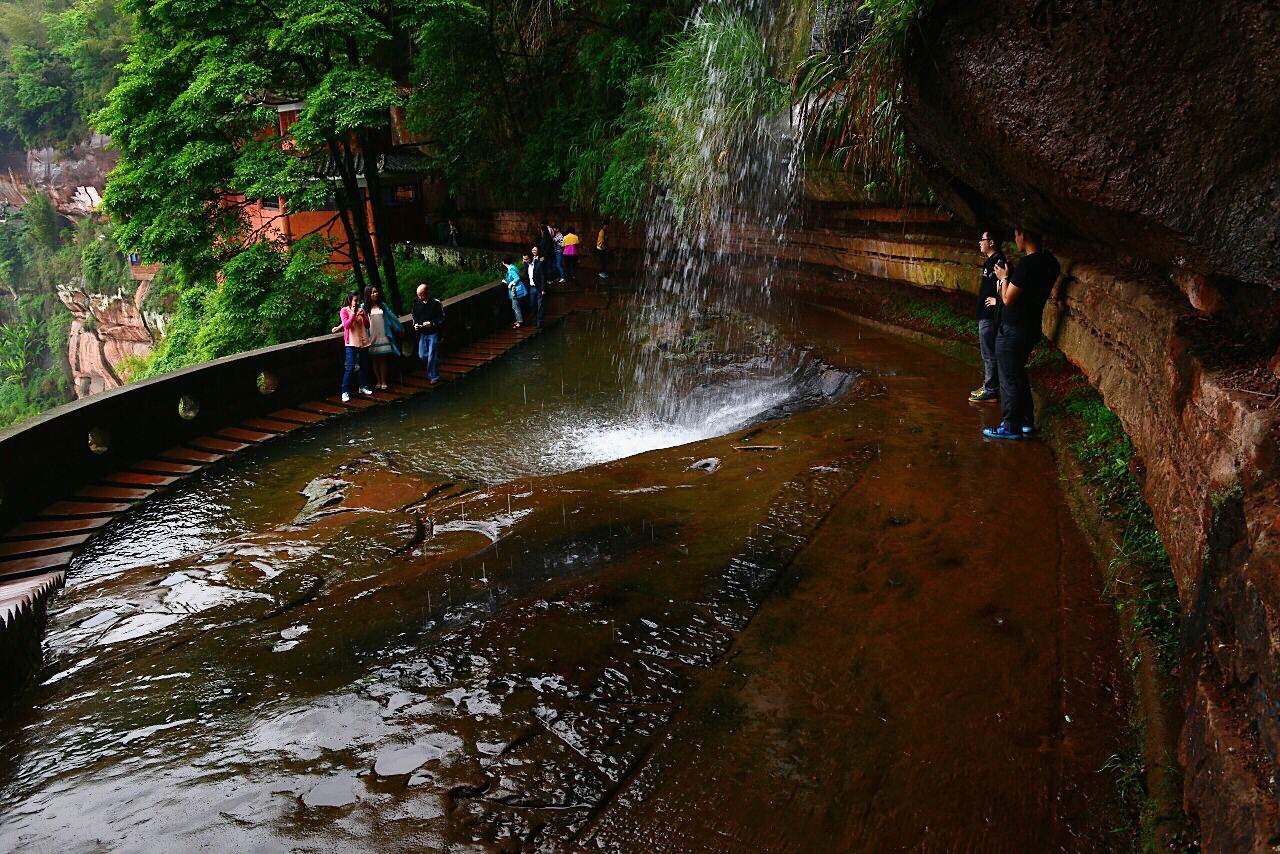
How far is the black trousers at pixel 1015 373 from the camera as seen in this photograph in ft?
21.4

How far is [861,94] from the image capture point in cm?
845

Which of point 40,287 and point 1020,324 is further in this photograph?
point 40,287

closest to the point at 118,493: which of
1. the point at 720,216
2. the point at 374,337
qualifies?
A: the point at 374,337

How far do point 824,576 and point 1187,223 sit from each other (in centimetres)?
243

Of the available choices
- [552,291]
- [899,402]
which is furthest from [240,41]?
[899,402]

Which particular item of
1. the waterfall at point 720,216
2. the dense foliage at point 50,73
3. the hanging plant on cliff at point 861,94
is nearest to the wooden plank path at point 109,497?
the waterfall at point 720,216

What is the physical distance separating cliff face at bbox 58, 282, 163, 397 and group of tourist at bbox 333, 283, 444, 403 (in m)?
32.5

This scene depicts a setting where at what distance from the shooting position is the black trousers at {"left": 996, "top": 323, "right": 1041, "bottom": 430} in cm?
652

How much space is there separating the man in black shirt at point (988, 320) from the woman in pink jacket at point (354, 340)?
7.81 metres

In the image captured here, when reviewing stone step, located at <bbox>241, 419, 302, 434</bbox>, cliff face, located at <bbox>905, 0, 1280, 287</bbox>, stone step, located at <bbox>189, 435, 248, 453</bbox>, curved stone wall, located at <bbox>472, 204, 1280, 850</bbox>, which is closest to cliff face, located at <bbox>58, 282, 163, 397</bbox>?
stone step, located at <bbox>241, 419, 302, 434</bbox>

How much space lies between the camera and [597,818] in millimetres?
3031

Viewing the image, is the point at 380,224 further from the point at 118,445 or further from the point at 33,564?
the point at 33,564

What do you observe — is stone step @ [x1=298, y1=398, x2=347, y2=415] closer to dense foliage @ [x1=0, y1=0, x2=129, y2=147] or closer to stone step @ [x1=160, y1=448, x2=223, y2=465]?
stone step @ [x1=160, y1=448, x2=223, y2=465]

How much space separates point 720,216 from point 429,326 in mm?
7409
